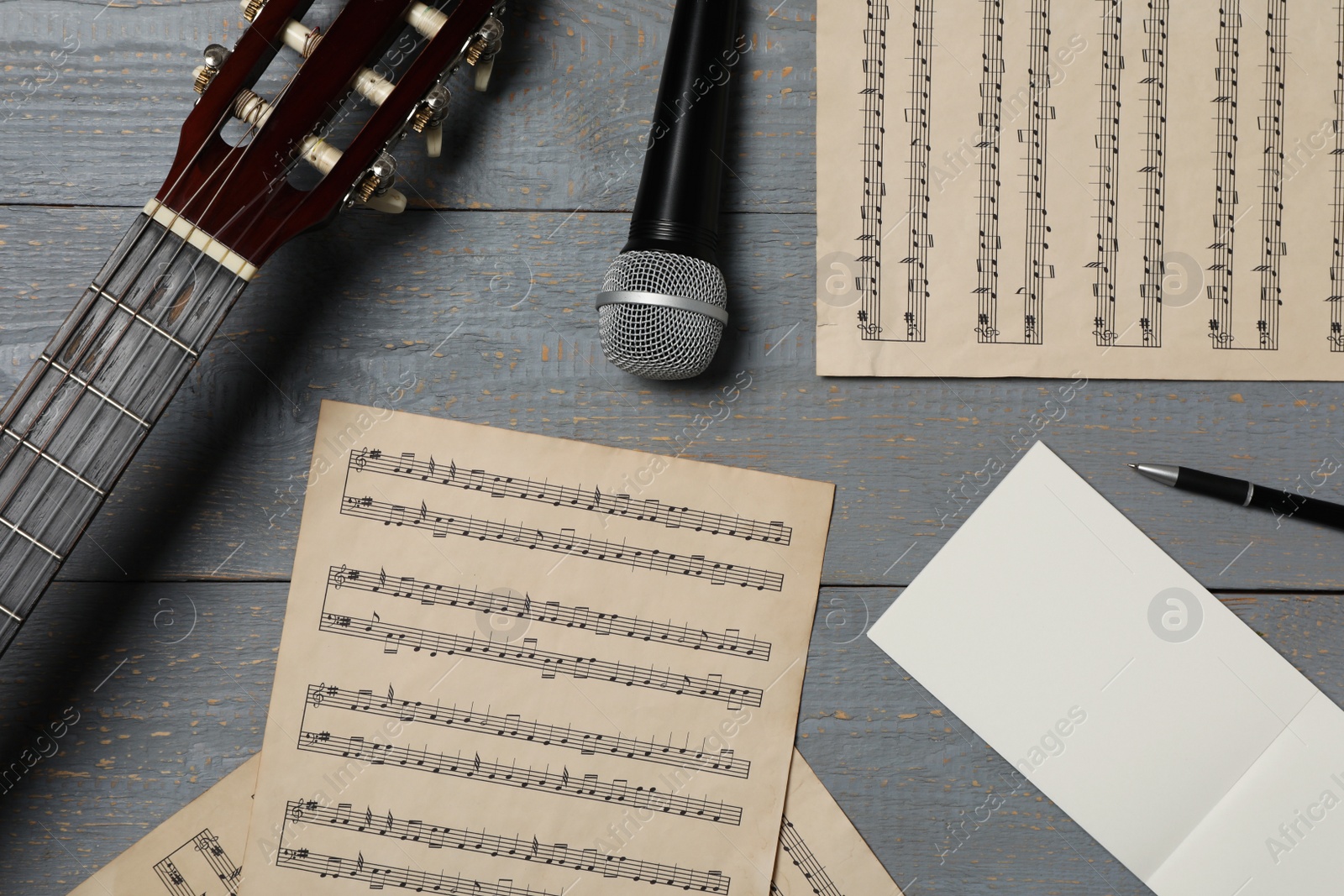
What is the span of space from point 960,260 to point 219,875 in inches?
31.0

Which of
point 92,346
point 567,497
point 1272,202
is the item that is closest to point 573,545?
point 567,497

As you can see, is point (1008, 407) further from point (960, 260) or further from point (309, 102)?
point (309, 102)

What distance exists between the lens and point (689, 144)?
0.67 metres

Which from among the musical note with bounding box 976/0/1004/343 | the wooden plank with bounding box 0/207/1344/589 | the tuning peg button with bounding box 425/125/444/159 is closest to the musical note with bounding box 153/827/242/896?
the wooden plank with bounding box 0/207/1344/589

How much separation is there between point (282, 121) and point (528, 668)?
448 mm

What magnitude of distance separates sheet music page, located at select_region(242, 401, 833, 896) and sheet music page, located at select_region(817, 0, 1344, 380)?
0.21 m

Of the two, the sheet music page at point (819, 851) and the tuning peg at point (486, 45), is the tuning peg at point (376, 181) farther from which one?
the sheet music page at point (819, 851)

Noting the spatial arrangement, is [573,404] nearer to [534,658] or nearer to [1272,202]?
[534,658]

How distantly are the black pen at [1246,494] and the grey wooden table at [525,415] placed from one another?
0.05ft

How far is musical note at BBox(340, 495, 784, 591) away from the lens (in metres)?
0.70

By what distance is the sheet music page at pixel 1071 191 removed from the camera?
0.71m

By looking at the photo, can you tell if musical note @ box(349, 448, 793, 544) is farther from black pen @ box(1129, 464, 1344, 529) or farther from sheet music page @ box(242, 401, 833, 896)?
black pen @ box(1129, 464, 1344, 529)

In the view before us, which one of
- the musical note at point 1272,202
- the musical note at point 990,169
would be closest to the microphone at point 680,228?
the musical note at point 990,169

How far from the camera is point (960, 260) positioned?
2.34 ft
